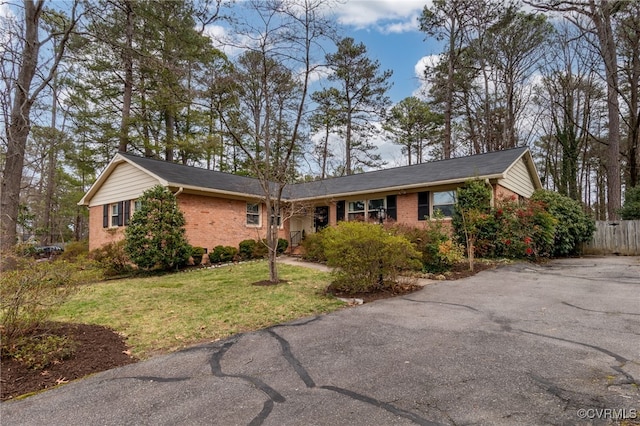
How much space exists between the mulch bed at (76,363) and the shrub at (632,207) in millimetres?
20234

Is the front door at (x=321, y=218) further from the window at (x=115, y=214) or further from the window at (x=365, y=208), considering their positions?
the window at (x=115, y=214)

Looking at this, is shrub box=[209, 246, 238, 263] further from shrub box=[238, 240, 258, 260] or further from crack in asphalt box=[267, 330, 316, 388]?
crack in asphalt box=[267, 330, 316, 388]

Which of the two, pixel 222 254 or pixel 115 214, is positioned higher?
pixel 115 214

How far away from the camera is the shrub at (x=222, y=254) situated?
13344mm

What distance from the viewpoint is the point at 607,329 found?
4.50 m

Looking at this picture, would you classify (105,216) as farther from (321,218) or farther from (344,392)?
(344,392)

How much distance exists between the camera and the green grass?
192 inches

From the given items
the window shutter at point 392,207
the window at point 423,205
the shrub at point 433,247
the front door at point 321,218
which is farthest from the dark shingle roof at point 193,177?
the shrub at point 433,247

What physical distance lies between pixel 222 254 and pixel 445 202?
926 cm

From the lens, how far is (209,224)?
45.4 ft

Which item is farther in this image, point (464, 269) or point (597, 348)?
point (464, 269)

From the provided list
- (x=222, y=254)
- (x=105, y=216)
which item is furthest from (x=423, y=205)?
(x=105, y=216)

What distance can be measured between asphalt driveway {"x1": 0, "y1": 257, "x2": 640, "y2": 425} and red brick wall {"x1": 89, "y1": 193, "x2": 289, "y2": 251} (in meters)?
9.24

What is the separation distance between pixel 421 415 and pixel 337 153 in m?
25.9
